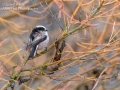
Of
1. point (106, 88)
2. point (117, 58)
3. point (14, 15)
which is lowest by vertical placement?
point (106, 88)

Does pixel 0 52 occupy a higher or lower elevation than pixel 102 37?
higher

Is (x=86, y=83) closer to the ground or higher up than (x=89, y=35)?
closer to the ground

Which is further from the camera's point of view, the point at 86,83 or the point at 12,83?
the point at 86,83

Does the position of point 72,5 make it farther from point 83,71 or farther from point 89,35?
point 83,71

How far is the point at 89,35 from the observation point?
5359 mm

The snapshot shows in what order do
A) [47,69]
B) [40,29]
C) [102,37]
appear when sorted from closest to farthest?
[47,69] < [40,29] < [102,37]

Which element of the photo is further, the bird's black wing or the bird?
the bird

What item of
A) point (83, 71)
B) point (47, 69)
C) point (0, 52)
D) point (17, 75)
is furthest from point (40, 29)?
point (0, 52)

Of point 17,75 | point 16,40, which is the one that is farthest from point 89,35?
point 17,75

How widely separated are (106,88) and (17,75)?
8.36 feet

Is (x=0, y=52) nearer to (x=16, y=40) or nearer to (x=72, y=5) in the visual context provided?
(x=16, y=40)

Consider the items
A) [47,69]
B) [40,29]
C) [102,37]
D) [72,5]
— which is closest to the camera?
[47,69]

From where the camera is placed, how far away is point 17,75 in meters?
2.92

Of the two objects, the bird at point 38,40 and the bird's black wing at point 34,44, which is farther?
the bird at point 38,40
